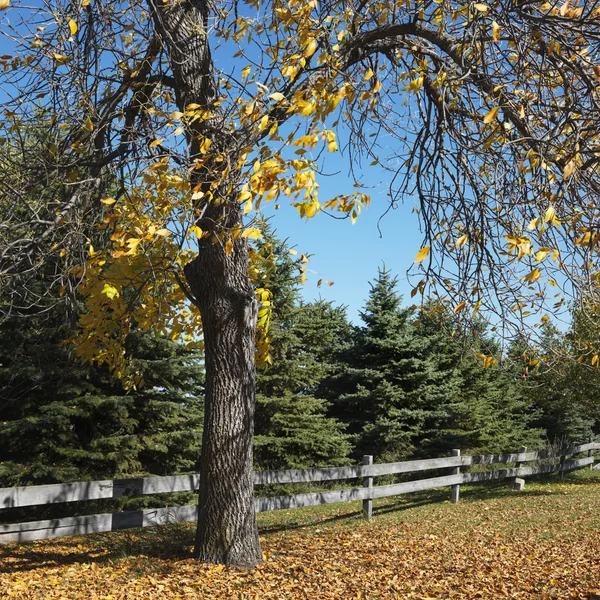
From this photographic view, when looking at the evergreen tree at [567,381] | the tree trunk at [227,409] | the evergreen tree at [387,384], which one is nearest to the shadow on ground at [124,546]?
the tree trunk at [227,409]

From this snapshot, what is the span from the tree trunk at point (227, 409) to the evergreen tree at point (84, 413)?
453 centimetres

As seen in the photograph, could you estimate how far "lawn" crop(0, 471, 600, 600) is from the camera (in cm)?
584

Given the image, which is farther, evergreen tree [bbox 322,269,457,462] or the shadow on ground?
evergreen tree [bbox 322,269,457,462]

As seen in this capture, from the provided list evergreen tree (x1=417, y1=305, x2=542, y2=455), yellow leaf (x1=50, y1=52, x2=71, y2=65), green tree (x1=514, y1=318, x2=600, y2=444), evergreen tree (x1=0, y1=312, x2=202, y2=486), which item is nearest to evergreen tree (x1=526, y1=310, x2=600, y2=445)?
green tree (x1=514, y1=318, x2=600, y2=444)

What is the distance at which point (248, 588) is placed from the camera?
5.79 meters

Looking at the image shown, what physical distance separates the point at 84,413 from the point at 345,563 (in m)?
6.09

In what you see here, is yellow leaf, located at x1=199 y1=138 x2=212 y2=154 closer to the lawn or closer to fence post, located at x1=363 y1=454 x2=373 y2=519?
the lawn

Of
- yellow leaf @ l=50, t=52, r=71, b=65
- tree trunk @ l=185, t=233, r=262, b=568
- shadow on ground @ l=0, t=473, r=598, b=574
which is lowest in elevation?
shadow on ground @ l=0, t=473, r=598, b=574

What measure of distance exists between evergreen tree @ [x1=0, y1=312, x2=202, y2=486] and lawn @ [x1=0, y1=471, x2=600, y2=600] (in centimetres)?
181

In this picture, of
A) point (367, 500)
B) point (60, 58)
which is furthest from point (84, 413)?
point (60, 58)

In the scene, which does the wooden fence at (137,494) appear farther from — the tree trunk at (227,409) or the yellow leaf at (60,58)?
the yellow leaf at (60,58)

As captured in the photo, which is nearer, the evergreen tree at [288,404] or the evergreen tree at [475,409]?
the evergreen tree at [288,404]

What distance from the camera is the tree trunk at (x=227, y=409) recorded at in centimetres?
652

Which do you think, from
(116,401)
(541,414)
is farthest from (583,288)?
(541,414)
